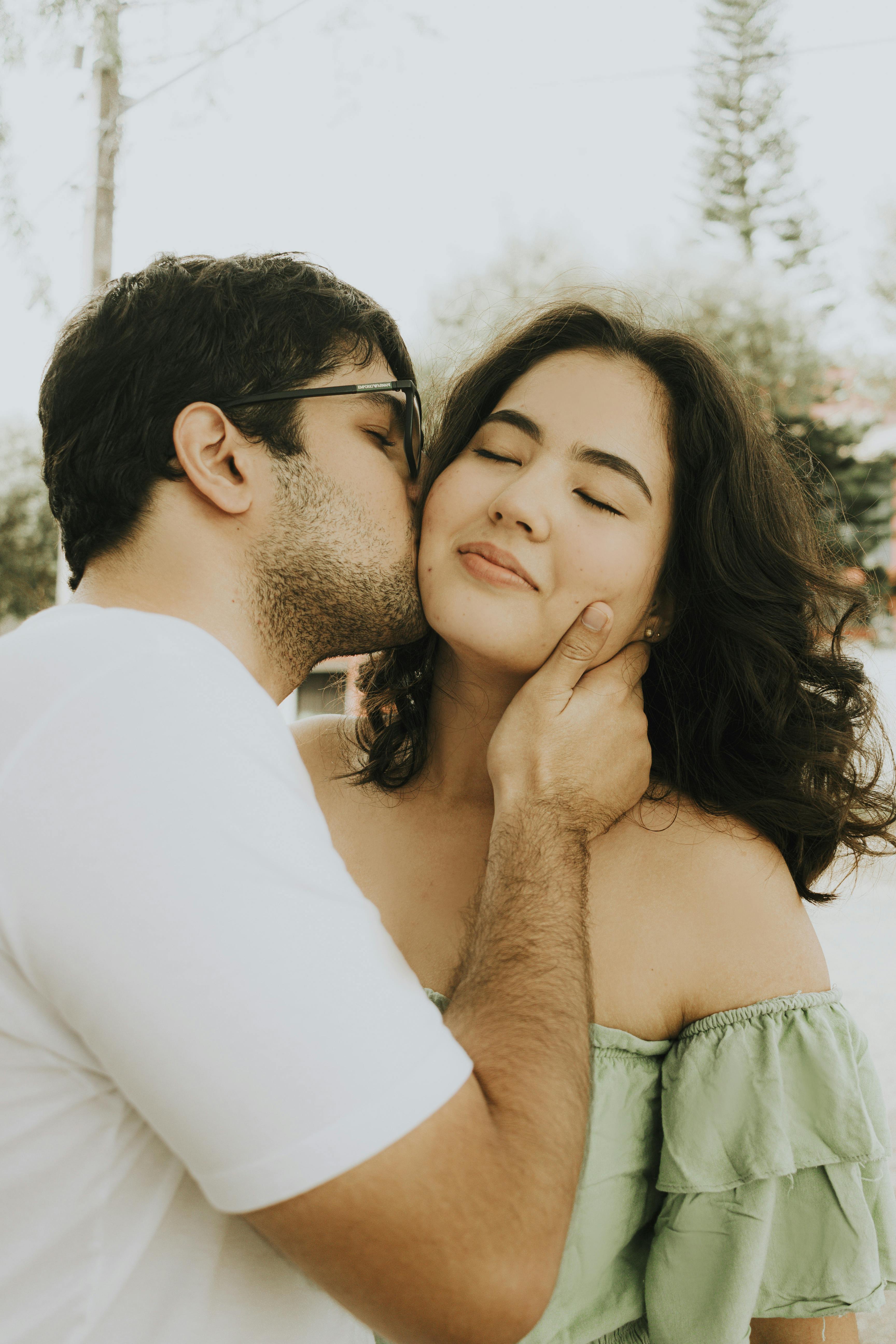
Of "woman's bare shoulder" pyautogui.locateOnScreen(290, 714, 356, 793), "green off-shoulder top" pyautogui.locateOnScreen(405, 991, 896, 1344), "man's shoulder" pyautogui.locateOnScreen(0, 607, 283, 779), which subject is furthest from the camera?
"woman's bare shoulder" pyautogui.locateOnScreen(290, 714, 356, 793)

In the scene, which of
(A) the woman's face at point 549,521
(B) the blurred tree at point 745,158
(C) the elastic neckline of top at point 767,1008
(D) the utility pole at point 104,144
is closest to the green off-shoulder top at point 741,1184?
(C) the elastic neckline of top at point 767,1008

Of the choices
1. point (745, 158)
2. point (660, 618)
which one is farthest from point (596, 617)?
point (745, 158)

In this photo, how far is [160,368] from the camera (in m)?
2.05

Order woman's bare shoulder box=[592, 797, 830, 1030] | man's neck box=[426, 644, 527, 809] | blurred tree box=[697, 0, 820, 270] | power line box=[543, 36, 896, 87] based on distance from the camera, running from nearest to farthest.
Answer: woman's bare shoulder box=[592, 797, 830, 1030]
man's neck box=[426, 644, 527, 809]
power line box=[543, 36, 896, 87]
blurred tree box=[697, 0, 820, 270]

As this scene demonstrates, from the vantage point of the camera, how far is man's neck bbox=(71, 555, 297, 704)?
1.83 meters

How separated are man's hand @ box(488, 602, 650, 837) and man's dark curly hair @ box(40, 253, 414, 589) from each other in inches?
27.6

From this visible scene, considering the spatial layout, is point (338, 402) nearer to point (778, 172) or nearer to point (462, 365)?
point (462, 365)

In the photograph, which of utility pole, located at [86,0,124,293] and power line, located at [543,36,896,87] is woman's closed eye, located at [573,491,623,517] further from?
power line, located at [543,36,896,87]

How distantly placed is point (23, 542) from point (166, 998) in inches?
582

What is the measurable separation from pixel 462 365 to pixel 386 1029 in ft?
6.59

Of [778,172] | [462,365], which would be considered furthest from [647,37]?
[462,365]

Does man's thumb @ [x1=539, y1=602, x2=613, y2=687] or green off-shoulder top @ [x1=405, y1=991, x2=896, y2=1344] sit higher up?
man's thumb @ [x1=539, y1=602, x2=613, y2=687]

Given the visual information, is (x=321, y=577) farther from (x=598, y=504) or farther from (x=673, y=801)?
(x=673, y=801)

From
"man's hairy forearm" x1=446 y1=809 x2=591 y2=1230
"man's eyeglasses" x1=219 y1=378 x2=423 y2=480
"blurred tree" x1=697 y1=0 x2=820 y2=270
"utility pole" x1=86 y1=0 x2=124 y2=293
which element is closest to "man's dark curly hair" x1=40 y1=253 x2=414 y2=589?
"man's eyeglasses" x1=219 y1=378 x2=423 y2=480
